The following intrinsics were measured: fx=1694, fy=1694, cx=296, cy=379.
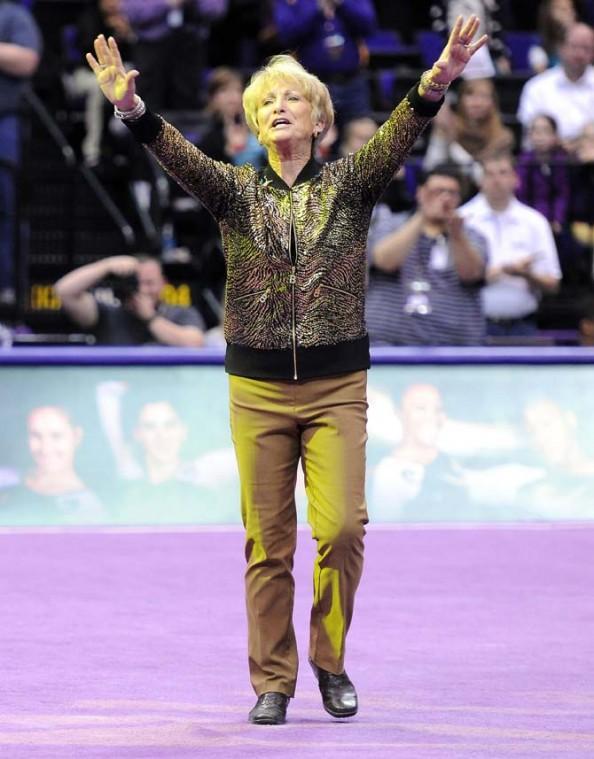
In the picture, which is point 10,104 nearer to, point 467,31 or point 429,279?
point 429,279

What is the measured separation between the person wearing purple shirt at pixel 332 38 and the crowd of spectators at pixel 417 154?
0.01 m

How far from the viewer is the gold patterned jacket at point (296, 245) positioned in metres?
5.07

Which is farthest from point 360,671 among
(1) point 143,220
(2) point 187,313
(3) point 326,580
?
(1) point 143,220

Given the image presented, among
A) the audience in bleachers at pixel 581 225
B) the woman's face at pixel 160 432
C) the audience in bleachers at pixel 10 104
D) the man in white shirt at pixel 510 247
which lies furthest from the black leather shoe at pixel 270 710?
the audience in bleachers at pixel 581 225

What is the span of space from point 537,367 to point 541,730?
14.8ft

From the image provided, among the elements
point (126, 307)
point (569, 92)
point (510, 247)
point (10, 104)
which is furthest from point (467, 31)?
point (569, 92)

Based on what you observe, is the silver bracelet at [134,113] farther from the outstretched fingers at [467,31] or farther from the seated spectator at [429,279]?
the seated spectator at [429,279]

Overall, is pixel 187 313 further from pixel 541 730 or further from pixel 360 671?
pixel 541 730

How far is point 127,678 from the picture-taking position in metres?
5.54

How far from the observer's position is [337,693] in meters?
5.07

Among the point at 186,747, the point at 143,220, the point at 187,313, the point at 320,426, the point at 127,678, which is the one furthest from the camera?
the point at 143,220

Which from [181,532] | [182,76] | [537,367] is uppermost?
[182,76]

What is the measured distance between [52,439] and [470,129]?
5070 millimetres

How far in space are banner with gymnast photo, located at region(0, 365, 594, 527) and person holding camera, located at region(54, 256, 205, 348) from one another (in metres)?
1.67
